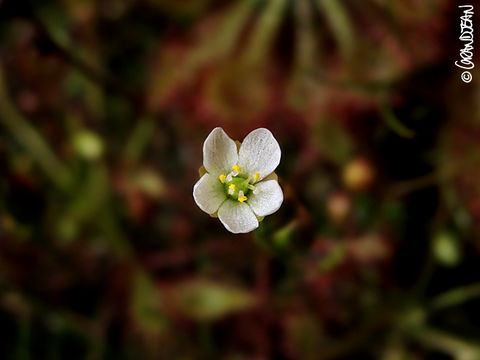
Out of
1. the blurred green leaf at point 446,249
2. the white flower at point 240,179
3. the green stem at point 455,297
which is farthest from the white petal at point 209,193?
the green stem at point 455,297

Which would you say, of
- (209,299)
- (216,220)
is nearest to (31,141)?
(216,220)

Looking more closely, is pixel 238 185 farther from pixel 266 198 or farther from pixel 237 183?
pixel 266 198

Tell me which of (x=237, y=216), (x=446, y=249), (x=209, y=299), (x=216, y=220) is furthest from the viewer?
(x=216, y=220)

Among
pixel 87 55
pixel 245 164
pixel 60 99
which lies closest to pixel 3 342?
pixel 60 99

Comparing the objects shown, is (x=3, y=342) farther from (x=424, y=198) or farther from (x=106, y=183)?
(x=424, y=198)

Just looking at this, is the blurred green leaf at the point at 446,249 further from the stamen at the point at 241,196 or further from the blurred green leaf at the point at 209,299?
the stamen at the point at 241,196

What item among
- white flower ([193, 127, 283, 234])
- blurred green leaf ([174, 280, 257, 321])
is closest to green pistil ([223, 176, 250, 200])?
white flower ([193, 127, 283, 234])
